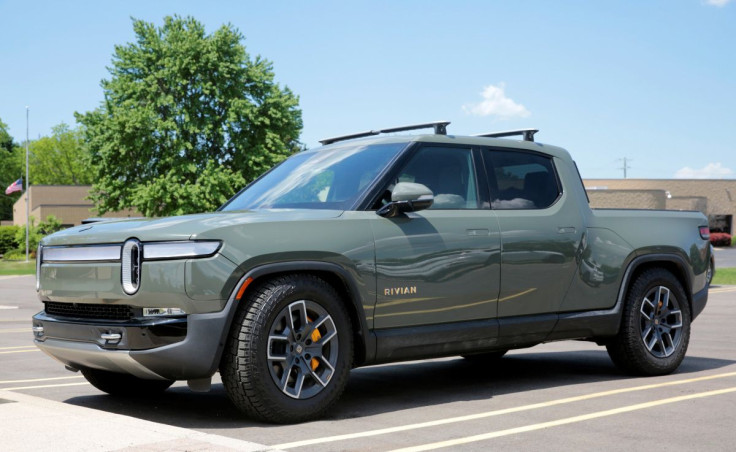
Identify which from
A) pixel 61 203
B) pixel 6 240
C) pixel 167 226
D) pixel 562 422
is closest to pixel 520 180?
pixel 562 422

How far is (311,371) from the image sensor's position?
18.7 feet

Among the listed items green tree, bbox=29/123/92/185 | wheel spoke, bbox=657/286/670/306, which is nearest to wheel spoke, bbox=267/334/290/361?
wheel spoke, bbox=657/286/670/306

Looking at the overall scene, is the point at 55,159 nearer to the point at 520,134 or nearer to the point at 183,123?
the point at 183,123

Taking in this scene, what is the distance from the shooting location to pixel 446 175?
6746 mm

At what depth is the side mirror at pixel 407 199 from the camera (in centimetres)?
598

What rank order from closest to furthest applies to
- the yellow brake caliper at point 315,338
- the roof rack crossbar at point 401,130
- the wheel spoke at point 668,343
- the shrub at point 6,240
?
the yellow brake caliper at point 315,338
the roof rack crossbar at point 401,130
the wheel spoke at point 668,343
the shrub at point 6,240

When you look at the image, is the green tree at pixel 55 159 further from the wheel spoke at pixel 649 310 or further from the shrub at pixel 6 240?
the wheel spoke at pixel 649 310

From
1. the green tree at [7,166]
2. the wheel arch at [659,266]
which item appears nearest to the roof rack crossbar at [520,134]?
the wheel arch at [659,266]

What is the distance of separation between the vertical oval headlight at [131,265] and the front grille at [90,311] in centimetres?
15

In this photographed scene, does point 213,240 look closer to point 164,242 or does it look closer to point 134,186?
point 164,242

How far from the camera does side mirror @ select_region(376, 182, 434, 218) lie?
5977 mm

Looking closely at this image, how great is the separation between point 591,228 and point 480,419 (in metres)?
2.32

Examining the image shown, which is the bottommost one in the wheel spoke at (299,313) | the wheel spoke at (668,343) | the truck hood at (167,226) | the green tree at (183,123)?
the wheel spoke at (668,343)

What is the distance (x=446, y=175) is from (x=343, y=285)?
1338 mm
